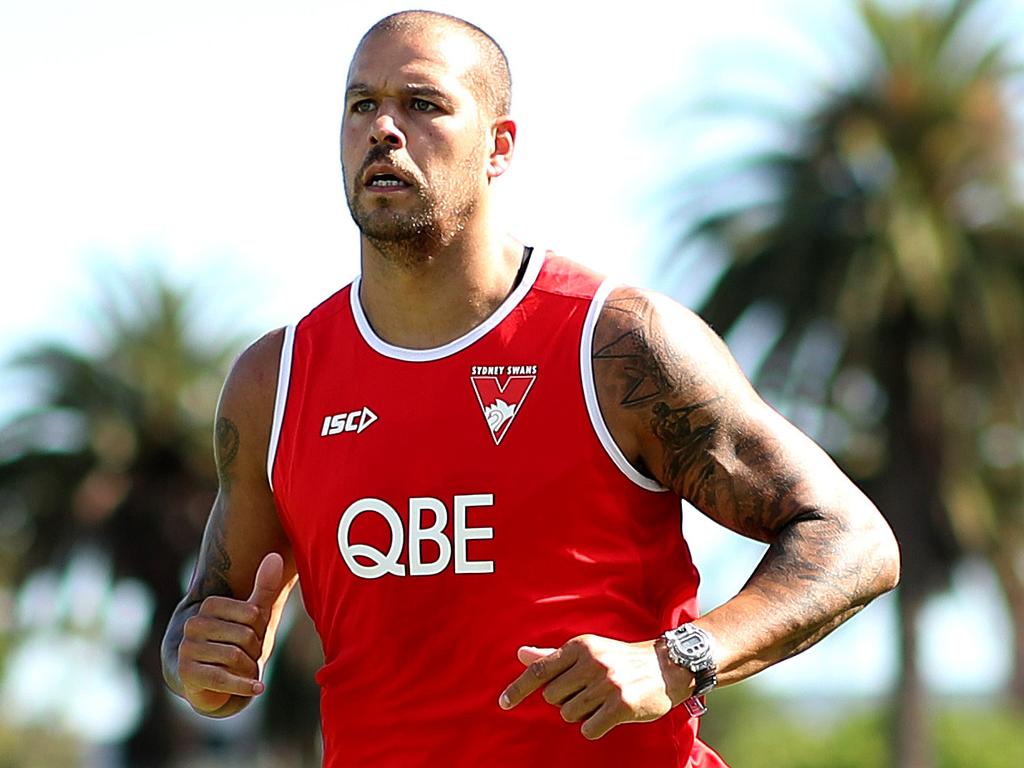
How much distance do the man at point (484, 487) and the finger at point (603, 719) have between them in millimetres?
492

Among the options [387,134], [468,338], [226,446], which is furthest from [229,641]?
[387,134]

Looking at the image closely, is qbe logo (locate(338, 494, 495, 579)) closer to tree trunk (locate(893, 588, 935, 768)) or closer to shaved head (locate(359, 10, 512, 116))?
shaved head (locate(359, 10, 512, 116))

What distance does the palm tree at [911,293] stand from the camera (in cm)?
2934

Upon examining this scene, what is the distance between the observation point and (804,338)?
29703mm

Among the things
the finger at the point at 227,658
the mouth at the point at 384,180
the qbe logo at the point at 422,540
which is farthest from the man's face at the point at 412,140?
the finger at the point at 227,658

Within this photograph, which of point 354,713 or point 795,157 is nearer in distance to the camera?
point 354,713

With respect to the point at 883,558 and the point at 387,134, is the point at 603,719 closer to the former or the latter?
the point at 883,558

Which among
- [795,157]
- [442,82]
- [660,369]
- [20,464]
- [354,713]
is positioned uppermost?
[795,157]

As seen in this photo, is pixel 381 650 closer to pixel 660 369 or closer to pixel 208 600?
pixel 208 600

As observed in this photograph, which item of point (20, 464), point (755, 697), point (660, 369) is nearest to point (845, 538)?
point (660, 369)

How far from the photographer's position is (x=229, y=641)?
4.77 meters

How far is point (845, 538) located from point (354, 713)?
1.31 metres

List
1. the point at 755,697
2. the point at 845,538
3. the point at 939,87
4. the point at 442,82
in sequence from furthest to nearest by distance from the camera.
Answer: the point at 755,697 → the point at 939,87 → the point at 442,82 → the point at 845,538

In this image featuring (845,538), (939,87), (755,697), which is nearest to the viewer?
(845,538)
